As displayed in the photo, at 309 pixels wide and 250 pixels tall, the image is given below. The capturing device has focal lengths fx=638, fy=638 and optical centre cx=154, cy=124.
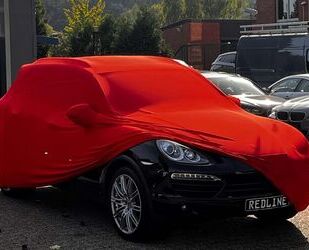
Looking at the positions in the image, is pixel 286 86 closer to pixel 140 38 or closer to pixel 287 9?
pixel 287 9

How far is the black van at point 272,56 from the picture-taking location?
689 inches

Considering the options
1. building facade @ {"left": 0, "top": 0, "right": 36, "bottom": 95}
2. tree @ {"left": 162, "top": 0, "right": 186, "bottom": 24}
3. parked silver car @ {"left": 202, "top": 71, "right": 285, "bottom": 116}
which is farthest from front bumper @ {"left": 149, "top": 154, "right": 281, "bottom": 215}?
tree @ {"left": 162, "top": 0, "right": 186, "bottom": 24}

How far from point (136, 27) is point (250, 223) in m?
31.0

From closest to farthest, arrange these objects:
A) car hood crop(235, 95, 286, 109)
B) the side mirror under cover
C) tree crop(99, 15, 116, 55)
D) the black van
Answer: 1. the side mirror under cover
2. car hood crop(235, 95, 286, 109)
3. the black van
4. tree crop(99, 15, 116, 55)

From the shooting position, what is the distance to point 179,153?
5207mm

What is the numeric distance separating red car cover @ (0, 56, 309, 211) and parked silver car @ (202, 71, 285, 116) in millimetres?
5142

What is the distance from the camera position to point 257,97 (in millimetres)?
12430

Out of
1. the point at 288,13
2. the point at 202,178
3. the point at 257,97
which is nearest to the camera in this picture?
the point at 202,178

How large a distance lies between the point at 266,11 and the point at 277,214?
31.1 m

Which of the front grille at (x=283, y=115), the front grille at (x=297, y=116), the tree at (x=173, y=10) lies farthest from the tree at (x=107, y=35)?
the tree at (x=173, y=10)

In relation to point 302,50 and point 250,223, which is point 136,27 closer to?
point 302,50

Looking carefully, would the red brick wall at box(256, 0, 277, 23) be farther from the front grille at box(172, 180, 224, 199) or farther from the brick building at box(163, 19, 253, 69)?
the front grille at box(172, 180, 224, 199)

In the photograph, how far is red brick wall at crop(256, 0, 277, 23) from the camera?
35.1 metres

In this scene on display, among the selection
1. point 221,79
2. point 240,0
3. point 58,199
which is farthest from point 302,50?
point 240,0
